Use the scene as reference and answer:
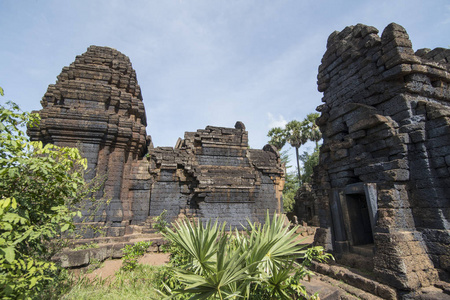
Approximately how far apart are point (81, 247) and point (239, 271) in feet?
20.6

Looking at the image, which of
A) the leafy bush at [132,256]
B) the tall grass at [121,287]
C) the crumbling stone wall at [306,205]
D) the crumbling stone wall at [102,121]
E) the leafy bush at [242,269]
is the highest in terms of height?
the crumbling stone wall at [102,121]

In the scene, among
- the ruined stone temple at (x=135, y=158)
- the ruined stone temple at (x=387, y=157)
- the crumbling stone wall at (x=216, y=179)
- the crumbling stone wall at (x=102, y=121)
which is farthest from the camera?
the crumbling stone wall at (x=216, y=179)

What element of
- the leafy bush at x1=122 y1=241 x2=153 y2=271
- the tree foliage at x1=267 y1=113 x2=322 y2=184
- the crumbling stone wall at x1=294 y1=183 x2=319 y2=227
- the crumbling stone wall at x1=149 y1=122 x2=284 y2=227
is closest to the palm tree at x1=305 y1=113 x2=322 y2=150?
the tree foliage at x1=267 y1=113 x2=322 y2=184

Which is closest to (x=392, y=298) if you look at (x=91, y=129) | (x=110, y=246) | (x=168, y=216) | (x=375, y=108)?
(x=375, y=108)

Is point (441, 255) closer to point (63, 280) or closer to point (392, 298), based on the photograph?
point (392, 298)

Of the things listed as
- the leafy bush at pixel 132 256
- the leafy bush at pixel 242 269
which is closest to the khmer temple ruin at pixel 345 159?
the leafy bush at pixel 132 256

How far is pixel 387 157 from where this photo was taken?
4641 mm

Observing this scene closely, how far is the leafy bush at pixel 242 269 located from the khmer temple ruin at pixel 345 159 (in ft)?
6.02

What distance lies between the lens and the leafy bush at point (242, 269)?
275 centimetres

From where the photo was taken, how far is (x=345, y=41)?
602cm

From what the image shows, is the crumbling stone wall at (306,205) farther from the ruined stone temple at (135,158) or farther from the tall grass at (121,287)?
A: the tall grass at (121,287)

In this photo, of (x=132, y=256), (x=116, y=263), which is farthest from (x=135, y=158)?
(x=132, y=256)

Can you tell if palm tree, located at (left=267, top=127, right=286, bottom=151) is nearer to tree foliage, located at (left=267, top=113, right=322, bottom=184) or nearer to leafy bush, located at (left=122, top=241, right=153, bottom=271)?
tree foliage, located at (left=267, top=113, right=322, bottom=184)

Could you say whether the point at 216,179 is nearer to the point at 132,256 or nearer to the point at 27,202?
the point at 132,256
